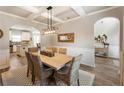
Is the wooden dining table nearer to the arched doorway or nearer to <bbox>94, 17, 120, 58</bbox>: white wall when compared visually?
the arched doorway

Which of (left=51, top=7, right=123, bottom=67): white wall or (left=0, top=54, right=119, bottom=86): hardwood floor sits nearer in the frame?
(left=0, top=54, right=119, bottom=86): hardwood floor

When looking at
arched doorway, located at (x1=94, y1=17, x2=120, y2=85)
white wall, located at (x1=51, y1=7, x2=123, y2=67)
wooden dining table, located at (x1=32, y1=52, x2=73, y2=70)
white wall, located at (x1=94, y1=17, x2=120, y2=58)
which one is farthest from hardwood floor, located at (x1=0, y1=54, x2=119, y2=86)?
white wall, located at (x1=94, y1=17, x2=120, y2=58)

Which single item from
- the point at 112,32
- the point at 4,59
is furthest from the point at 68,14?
the point at 112,32

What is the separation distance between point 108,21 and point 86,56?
3.70 metres

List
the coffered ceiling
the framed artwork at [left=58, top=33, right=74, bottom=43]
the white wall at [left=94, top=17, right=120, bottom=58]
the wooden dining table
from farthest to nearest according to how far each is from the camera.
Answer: the white wall at [left=94, top=17, right=120, bottom=58] < the framed artwork at [left=58, top=33, right=74, bottom=43] < the coffered ceiling < the wooden dining table

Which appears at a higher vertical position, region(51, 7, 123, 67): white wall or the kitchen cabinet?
region(51, 7, 123, 67): white wall

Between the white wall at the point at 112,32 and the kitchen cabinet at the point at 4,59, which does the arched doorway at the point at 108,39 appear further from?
the kitchen cabinet at the point at 4,59

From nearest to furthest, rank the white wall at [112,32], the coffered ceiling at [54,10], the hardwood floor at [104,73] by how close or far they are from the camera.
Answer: the hardwood floor at [104,73], the coffered ceiling at [54,10], the white wall at [112,32]

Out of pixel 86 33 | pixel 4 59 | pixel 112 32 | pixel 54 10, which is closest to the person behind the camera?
pixel 54 10

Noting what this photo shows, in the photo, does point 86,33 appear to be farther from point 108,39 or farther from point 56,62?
point 108,39

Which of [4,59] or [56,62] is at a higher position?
[56,62]

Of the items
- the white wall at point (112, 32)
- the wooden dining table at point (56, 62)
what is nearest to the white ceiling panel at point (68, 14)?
the wooden dining table at point (56, 62)

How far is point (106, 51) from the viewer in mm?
5883
